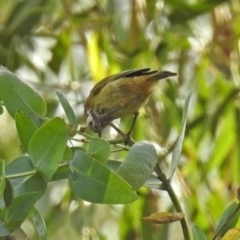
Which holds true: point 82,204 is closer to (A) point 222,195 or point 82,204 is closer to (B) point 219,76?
(A) point 222,195

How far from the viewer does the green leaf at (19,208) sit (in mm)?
595

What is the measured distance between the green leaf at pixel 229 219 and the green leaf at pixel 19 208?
0.60ft

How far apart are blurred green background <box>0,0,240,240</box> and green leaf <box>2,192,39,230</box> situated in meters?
0.78

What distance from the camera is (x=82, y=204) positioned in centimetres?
147

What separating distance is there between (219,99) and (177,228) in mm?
300

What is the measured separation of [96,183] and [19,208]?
→ 67 mm

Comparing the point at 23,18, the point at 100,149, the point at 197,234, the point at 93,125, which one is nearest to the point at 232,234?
the point at 197,234

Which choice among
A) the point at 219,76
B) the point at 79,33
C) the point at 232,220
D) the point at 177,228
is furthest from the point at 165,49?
the point at 232,220

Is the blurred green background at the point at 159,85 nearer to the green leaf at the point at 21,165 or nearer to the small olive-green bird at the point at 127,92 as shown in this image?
the small olive-green bird at the point at 127,92

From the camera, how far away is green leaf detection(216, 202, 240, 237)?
0.67 meters

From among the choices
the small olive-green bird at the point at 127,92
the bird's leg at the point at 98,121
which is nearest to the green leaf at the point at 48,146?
the bird's leg at the point at 98,121

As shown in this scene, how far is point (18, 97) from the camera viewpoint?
26.4 inches

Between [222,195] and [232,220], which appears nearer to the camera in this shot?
[232,220]

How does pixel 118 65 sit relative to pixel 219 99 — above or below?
above
